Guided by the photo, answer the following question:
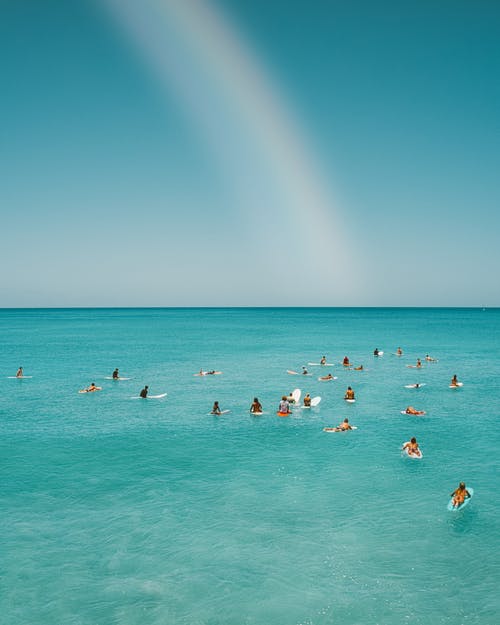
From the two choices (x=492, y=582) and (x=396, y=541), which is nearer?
(x=492, y=582)

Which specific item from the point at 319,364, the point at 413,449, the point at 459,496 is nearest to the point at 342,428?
the point at 413,449

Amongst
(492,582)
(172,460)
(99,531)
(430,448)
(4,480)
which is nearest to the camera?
(492,582)

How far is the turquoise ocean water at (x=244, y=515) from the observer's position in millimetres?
15781

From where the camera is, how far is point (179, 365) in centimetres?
7425

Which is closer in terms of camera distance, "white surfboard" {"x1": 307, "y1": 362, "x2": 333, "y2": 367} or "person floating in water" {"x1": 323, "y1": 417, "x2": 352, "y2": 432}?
"person floating in water" {"x1": 323, "y1": 417, "x2": 352, "y2": 432}

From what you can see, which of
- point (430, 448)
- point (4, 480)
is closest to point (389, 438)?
point (430, 448)

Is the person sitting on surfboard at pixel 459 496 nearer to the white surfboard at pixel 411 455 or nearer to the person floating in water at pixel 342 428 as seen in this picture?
the white surfboard at pixel 411 455

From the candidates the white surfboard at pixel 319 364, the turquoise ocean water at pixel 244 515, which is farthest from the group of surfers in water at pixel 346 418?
the white surfboard at pixel 319 364

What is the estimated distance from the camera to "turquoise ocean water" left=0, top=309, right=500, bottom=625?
621 inches

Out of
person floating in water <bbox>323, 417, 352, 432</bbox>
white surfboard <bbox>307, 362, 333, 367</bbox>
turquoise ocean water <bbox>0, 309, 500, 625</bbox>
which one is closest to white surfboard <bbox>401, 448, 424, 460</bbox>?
turquoise ocean water <bbox>0, 309, 500, 625</bbox>

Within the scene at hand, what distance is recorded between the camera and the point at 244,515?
21469 mm

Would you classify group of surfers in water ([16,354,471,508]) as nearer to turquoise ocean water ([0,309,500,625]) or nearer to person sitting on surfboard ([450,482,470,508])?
person sitting on surfboard ([450,482,470,508])

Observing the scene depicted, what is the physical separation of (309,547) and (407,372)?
5035cm

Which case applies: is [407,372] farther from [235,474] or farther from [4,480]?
[4,480]
